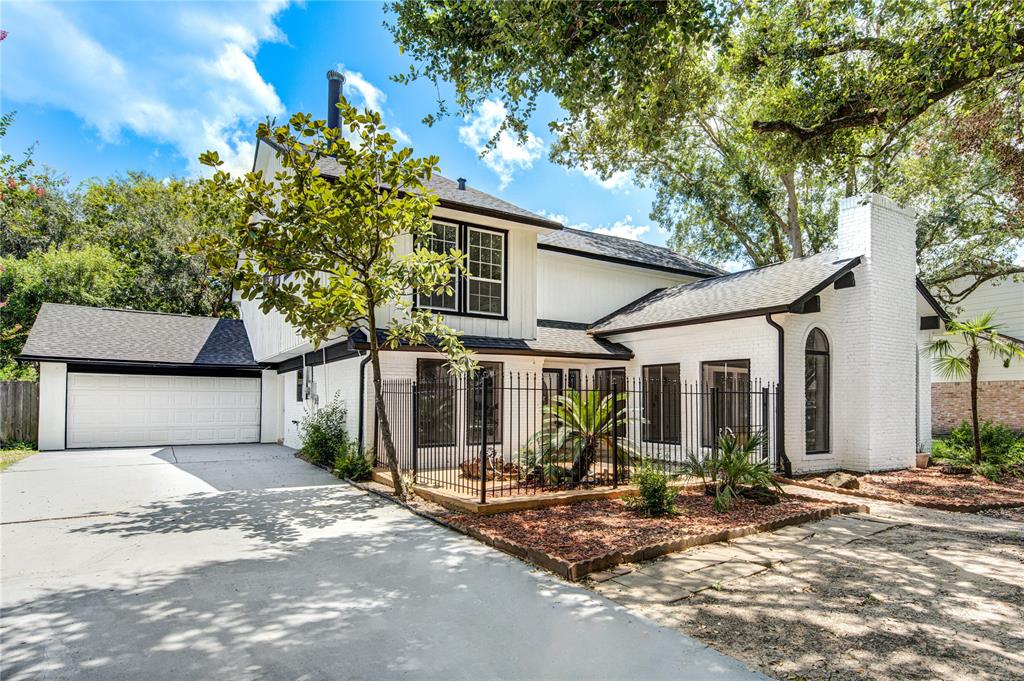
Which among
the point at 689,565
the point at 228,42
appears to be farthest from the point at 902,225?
the point at 228,42

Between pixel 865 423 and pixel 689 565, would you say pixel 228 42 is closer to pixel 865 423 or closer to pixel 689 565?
pixel 689 565

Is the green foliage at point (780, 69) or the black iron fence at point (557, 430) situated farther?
the black iron fence at point (557, 430)

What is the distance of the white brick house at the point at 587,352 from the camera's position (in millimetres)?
10586

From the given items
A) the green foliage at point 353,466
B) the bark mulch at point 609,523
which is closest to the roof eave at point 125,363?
the green foliage at point 353,466

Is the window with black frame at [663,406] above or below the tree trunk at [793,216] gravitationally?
below

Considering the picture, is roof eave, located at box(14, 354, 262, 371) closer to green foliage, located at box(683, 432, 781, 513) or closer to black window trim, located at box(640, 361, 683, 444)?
black window trim, located at box(640, 361, 683, 444)

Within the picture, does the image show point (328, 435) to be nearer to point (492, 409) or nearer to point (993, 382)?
point (492, 409)

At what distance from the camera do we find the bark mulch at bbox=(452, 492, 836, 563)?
5.63 metres

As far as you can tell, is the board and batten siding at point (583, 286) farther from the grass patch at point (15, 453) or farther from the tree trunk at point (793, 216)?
the grass patch at point (15, 453)

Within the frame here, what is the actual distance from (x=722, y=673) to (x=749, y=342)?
8.46 meters

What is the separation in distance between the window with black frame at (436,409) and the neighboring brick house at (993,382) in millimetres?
16111

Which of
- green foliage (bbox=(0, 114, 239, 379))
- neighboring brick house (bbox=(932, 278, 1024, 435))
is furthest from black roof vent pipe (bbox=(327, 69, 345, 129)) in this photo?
neighboring brick house (bbox=(932, 278, 1024, 435))

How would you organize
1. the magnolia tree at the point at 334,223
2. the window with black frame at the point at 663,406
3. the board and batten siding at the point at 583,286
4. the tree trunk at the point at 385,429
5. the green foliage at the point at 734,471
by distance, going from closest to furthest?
the magnolia tree at the point at 334,223 < the green foliage at the point at 734,471 < the tree trunk at the point at 385,429 < the window with black frame at the point at 663,406 < the board and batten siding at the point at 583,286

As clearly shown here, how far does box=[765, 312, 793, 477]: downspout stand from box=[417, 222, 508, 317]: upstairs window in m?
5.73
